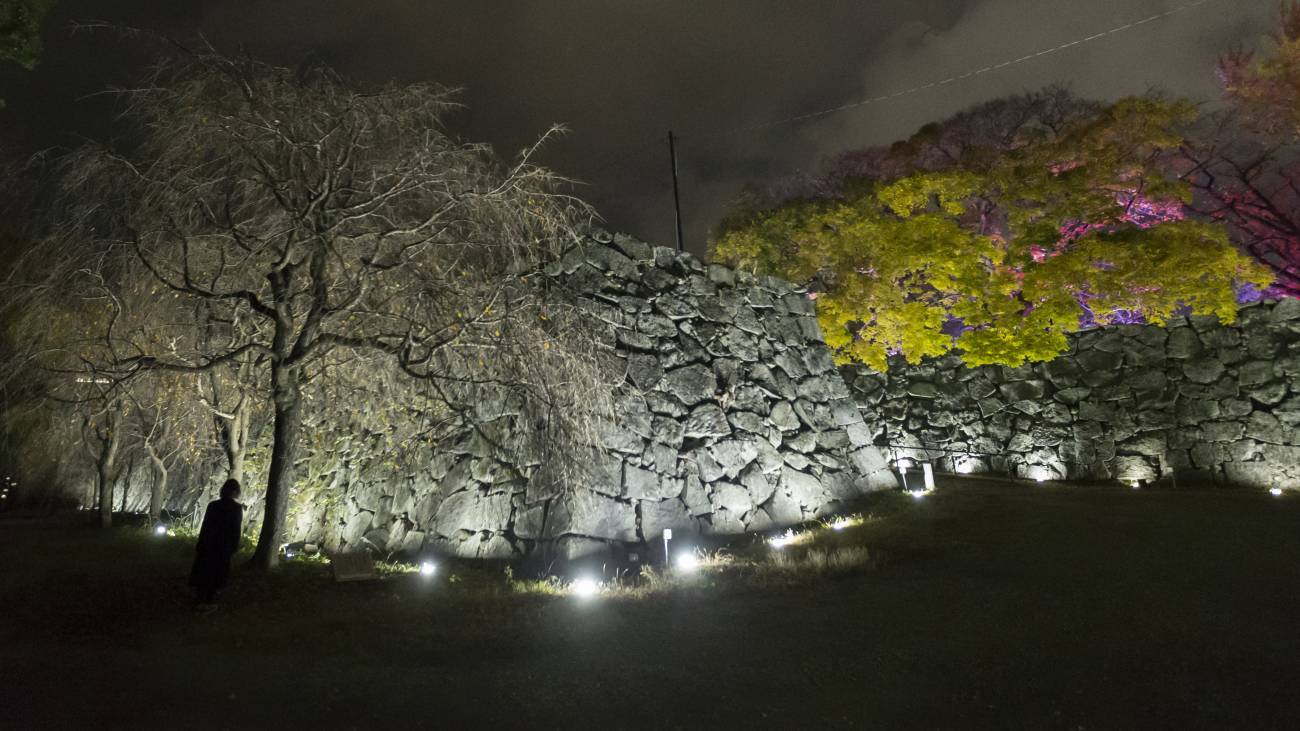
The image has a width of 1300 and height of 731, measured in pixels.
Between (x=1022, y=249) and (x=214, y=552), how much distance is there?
1413 centimetres

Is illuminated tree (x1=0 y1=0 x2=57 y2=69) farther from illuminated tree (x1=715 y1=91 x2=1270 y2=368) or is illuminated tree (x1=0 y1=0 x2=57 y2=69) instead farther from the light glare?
illuminated tree (x1=715 y1=91 x2=1270 y2=368)

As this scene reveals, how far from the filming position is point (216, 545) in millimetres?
5359

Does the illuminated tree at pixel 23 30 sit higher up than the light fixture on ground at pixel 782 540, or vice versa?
the illuminated tree at pixel 23 30

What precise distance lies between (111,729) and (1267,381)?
15.0 metres

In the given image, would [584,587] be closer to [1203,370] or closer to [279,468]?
[279,468]

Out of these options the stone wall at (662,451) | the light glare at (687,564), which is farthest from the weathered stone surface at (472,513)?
the light glare at (687,564)

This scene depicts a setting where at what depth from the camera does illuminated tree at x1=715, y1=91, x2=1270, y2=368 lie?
12180mm

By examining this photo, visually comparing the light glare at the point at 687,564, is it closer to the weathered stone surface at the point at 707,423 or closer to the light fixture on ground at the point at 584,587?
the light fixture on ground at the point at 584,587

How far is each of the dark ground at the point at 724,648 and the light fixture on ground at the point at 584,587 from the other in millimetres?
317

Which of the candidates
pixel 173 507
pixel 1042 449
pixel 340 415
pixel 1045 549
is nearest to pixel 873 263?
pixel 1042 449

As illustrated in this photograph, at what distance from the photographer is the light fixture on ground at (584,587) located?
6.08m

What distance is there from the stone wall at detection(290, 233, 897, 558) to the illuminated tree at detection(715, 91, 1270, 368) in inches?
154

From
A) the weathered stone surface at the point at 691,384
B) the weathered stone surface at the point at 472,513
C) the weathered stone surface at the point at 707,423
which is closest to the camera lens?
the weathered stone surface at the point at 472,513

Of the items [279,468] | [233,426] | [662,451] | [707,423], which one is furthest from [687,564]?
[233,426]
